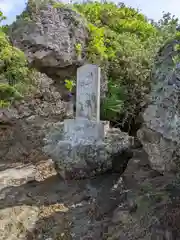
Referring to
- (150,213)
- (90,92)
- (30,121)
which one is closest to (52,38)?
(30,121)

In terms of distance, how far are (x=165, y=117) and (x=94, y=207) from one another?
2.09 meters

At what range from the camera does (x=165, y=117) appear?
336 cm

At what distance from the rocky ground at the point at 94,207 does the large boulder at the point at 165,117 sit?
1.48ft

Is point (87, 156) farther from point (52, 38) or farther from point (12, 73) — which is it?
point (52, 38)

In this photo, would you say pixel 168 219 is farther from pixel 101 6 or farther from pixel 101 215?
pixel 101 6

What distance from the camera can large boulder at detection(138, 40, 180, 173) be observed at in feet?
10.3

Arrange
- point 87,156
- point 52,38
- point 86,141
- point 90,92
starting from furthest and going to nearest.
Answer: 1. point 52,38
2. point 90,92
3. point 86,141
4. point 87,156

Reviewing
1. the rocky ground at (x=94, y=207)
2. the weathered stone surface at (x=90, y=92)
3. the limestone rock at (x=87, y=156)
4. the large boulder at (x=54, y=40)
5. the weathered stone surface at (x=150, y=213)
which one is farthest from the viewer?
the large boulder at (x=54, y=40)

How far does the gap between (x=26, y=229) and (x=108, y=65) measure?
24.2 feet

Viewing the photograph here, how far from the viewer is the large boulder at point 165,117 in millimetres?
3146

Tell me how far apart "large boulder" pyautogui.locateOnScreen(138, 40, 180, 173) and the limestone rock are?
161 centimetres

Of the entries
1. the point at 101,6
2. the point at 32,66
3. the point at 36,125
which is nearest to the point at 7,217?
the point at 36,125

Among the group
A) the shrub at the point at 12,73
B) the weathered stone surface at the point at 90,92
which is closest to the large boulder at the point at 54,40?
the shrub at the point at 12,73

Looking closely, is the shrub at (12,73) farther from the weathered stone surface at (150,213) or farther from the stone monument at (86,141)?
the weathered stone surface at (150,213)
